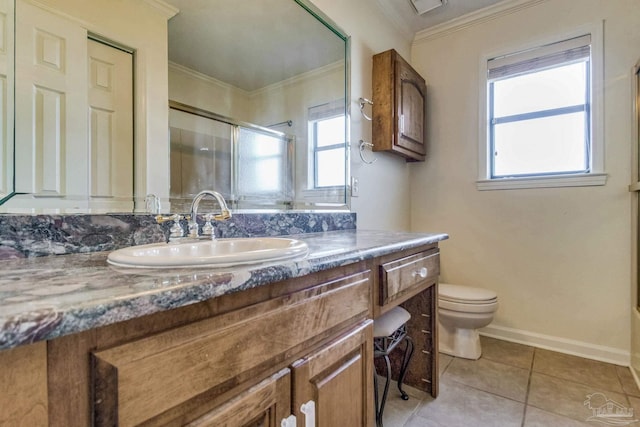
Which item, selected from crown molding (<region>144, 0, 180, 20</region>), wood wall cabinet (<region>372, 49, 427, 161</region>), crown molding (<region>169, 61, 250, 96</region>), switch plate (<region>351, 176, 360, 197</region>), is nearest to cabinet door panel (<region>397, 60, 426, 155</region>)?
wood wall cabinet (<region>372, 49, 427, 161</region>)

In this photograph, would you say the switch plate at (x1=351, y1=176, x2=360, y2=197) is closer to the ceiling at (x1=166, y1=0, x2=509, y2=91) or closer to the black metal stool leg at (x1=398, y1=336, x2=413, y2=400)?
the ceiling at (x1=166, y1=0, x2=509, y2=91)

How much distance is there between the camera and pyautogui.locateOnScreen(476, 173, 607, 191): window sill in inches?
77.7

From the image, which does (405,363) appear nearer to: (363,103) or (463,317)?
(463,317)

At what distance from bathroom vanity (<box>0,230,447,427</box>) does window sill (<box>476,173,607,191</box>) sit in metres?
1.76

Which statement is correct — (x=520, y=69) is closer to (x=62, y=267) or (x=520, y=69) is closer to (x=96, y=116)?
(x=96, y=116)

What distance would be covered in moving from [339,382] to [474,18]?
2.64 m

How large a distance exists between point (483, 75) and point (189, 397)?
2655 mm

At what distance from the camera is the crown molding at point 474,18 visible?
7.24 ft

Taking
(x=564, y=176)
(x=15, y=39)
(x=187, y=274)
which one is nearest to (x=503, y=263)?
(x=564, y=176)

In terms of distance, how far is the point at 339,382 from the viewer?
0.86m

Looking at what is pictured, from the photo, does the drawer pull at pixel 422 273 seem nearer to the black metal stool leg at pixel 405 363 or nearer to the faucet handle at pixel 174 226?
the black metal stool leg at pixel 405 363

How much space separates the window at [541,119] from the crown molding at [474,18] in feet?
1.00

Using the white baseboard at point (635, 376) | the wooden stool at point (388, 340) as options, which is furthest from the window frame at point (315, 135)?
the white baseboard at point (635, 376)

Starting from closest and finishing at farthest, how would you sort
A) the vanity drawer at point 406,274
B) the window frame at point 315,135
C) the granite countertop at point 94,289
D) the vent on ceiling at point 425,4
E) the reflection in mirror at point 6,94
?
the granite countertop at point 94,289 < the reflection in mirror at point 6,94 < the vanity drawer at point 406,274 < the window frame at point 315,135 < the vent on ceiling at point 425,4
